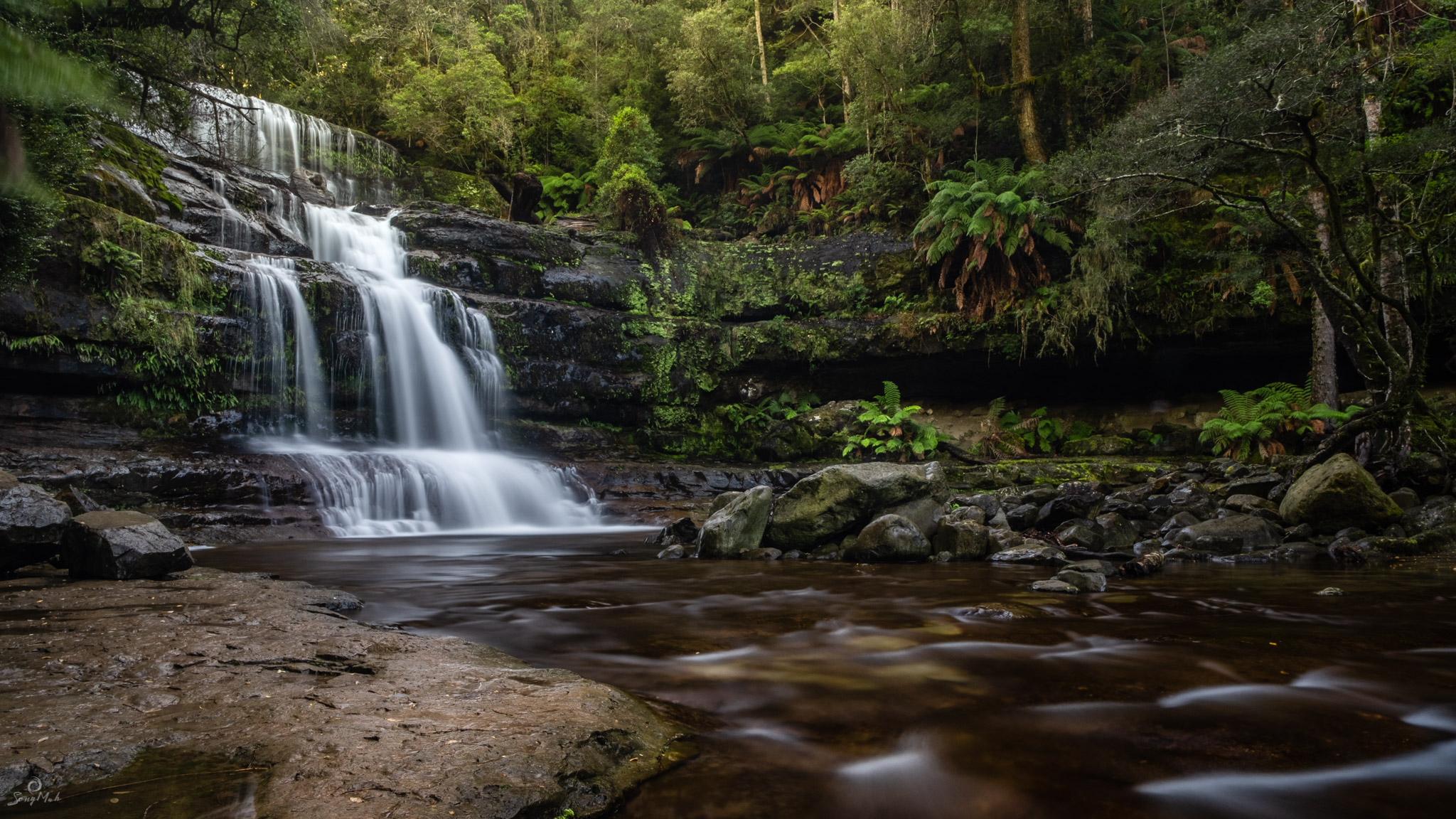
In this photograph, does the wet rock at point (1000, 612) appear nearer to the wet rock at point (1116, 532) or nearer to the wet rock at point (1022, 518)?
the wet rock at point (1116, 532)

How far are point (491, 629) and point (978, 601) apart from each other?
2993 millimetres

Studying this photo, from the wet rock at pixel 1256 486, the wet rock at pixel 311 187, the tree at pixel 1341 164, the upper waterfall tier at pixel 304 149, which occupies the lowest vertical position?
the wet rock at pixel 1256 486

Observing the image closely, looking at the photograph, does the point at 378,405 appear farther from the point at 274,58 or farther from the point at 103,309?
the point at 274,58

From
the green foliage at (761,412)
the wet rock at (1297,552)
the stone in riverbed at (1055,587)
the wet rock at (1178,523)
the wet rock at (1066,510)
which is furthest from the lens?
the green foliage at (761,412)

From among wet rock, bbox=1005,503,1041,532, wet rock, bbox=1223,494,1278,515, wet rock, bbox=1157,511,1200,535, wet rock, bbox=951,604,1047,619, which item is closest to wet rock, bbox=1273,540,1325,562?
wet rock, bbox=1157,511,1200,535

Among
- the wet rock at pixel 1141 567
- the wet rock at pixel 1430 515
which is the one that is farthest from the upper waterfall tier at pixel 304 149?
the wet rock at pixel 1430 515

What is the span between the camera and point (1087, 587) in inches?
189

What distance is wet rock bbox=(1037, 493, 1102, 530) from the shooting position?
7809mm

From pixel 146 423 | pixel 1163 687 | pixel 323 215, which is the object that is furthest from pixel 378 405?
pixel 1163 687

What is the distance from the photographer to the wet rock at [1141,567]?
5547 mm

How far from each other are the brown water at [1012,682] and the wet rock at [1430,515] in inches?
67.5

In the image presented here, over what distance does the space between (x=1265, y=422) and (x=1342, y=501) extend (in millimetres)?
5924

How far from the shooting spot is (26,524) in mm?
4168

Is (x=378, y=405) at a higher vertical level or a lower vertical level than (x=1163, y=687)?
higher
